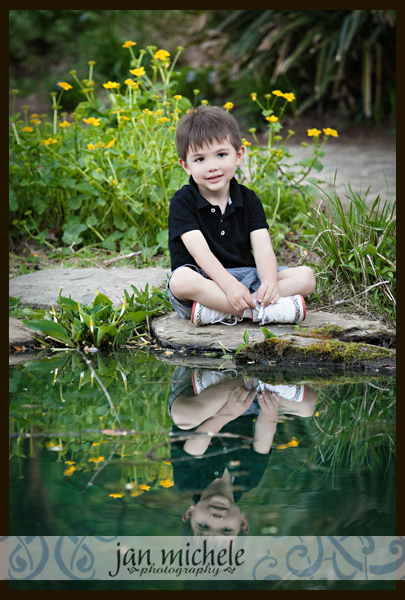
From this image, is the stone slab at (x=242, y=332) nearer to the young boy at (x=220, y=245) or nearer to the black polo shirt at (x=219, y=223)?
the young boy at (x=220, y=245)

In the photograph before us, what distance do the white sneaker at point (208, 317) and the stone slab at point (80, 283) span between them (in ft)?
1.56

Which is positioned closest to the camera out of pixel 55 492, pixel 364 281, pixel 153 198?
pixel 55 492

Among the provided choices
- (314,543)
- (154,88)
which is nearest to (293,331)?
(314,543)

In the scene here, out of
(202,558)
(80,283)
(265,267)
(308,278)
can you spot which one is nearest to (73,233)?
(80,283)

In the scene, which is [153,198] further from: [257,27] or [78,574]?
[257,27]

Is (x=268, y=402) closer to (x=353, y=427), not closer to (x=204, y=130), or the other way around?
(x=353, y=427)

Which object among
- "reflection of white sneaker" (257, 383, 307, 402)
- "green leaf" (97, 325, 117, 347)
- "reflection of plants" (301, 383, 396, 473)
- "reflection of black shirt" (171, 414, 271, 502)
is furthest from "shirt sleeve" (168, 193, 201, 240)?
"reflection of black shirt" (171, 414, 271, 502)

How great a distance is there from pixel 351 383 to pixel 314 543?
0.98 metres

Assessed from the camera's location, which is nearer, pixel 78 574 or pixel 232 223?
pixel 78 574

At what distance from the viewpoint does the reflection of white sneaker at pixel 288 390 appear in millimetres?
2020

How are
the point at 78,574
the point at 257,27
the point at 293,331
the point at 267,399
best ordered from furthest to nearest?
the point at 257,27 < the point at 293,331 < the point at 267,399 < the point at 78,574

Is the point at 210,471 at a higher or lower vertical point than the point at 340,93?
lower

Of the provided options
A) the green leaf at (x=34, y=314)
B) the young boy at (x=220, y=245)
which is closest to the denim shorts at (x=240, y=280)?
the young boy at (x=220, y=245)

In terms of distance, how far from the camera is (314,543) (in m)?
1.25
